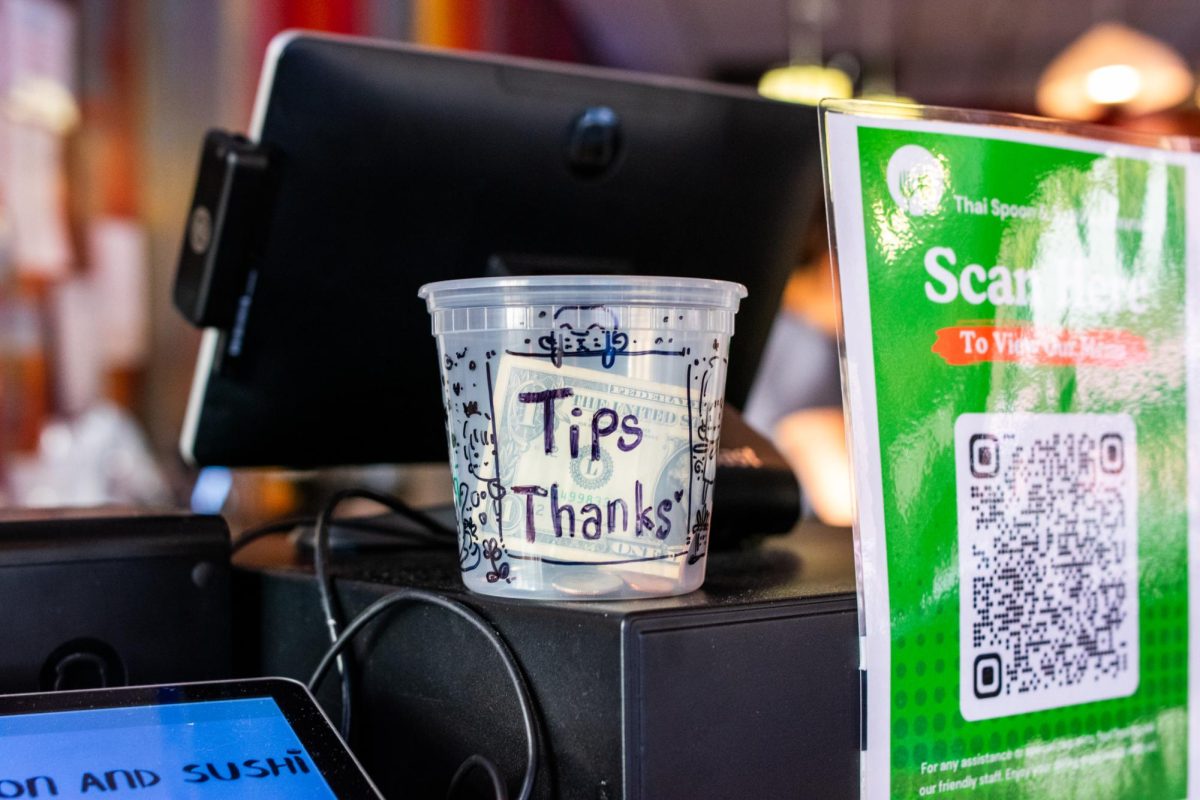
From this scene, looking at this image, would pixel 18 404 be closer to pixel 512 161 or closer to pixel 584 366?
pixel 512 161

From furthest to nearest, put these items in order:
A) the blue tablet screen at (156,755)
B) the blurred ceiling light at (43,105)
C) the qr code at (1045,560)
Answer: the blurred ceiling light at (43,105), the qr code at (1045,560), the blue tablet screen at (156,755)

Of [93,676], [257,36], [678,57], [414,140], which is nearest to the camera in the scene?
[93,676]

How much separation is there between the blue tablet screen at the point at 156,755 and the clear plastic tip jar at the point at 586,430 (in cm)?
→ 11

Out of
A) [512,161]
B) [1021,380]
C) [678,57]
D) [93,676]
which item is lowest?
[93,676]

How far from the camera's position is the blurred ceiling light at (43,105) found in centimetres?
231

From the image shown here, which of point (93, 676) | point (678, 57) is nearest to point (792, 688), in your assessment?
point (93, 676)

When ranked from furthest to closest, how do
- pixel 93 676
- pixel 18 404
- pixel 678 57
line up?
pixel 678 57 < pixel 18 404 < pixel 93 676

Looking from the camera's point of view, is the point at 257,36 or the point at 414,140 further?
the point at 257,36

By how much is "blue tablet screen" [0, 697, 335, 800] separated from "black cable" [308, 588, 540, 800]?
2.8 inches

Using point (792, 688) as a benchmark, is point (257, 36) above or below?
above

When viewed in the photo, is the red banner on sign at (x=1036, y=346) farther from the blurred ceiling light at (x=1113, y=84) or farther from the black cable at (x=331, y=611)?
the blurred ceiling light at (x=1113, y=84)

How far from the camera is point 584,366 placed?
0.50 meters

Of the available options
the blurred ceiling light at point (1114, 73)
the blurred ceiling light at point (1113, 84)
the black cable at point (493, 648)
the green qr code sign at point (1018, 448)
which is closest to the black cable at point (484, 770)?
the black cable at point (493, 648)

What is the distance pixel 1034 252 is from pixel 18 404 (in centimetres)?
227
